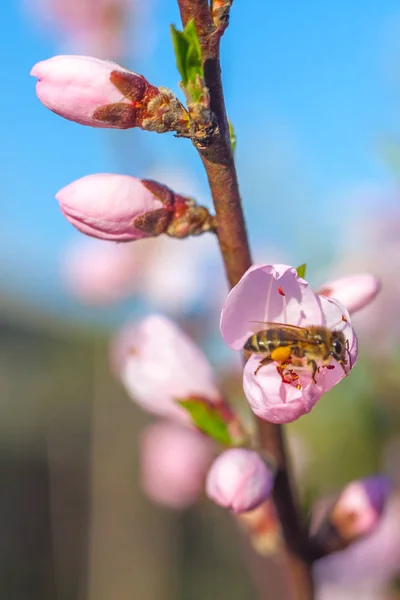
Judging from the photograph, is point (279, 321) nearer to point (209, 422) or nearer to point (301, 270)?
point (301, 270)

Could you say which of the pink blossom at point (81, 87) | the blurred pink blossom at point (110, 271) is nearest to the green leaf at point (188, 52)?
the pink blossom at point (81, 87)

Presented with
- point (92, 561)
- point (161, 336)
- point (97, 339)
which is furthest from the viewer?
point (97, 339)

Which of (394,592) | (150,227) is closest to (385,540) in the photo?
(394,592)

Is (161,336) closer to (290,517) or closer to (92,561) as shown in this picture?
(290,517)

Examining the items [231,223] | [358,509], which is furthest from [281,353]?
[358,509]

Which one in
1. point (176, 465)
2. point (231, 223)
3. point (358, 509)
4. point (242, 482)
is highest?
point (231, 223)

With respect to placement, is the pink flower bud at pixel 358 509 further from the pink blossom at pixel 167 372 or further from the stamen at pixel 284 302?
the stamen at pixel 284 302
